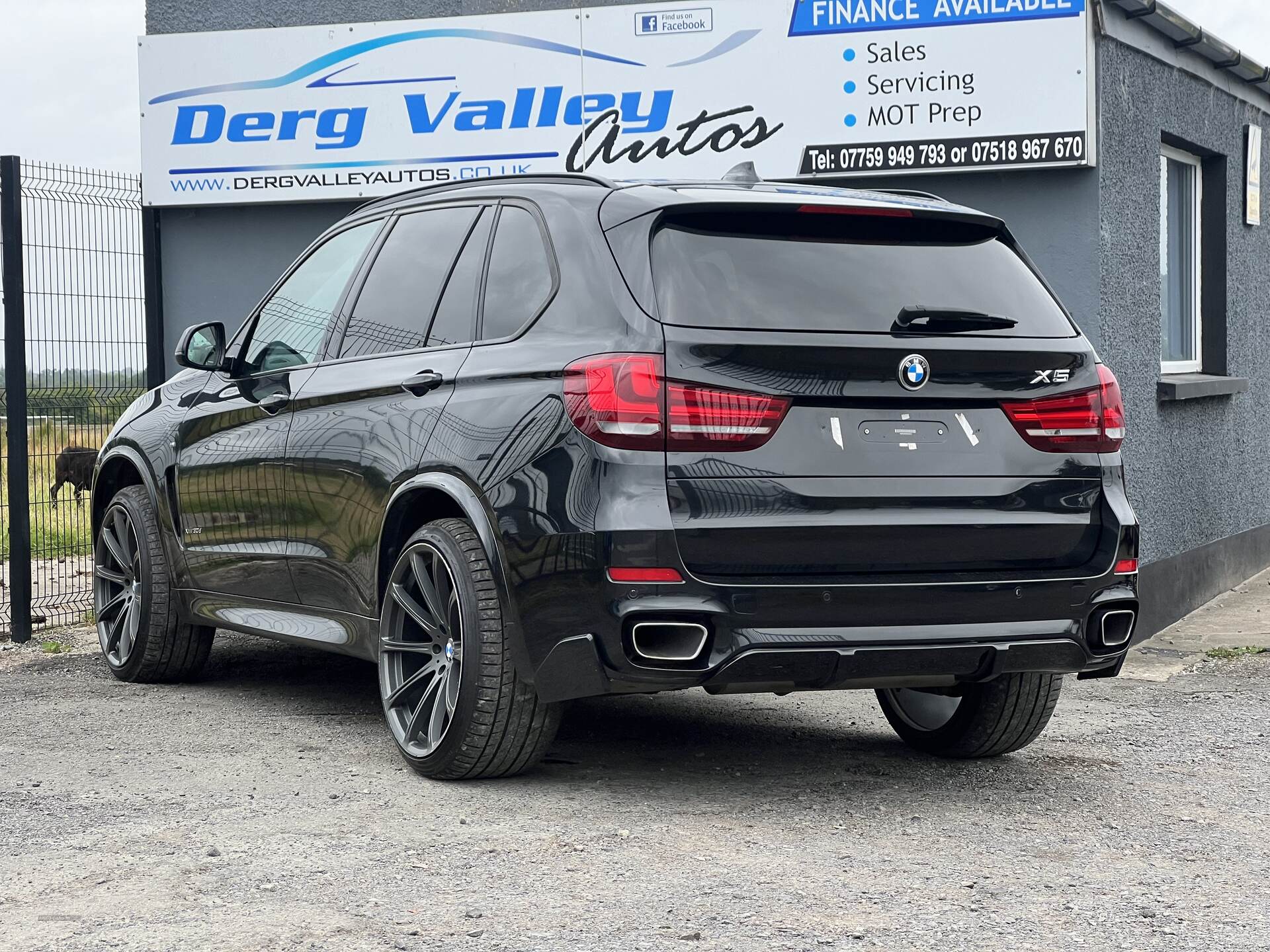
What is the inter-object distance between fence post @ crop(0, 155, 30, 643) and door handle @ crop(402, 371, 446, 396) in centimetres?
410

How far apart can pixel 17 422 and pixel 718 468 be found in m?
5.47

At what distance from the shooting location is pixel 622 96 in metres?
9.66

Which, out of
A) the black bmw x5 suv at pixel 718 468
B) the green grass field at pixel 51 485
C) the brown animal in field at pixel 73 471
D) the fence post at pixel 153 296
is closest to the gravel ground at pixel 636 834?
the black bmw x5 suv at pixel 718 468

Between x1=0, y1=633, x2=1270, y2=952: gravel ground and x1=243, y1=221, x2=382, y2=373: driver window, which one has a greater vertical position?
x1=243, y1=221, x2=382, y2=373: driver window

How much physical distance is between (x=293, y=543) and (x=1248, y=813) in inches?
131

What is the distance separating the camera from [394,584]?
543 cm

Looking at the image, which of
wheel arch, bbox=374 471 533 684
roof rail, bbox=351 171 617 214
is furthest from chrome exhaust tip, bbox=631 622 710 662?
roof rail, bbox=351 171 617 214

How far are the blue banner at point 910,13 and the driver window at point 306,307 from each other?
12.2 ft

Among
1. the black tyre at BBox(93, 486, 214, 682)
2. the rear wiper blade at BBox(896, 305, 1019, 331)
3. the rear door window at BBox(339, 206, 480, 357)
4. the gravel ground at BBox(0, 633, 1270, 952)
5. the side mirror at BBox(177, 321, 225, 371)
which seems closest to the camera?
the gravel ground at BBox(0, 633, 1270, 952)

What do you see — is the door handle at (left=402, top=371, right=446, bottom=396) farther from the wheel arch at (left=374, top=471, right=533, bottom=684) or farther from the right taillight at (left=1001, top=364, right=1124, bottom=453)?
the right taillight at (left=1001, top=364, right=1124, bottom=453)

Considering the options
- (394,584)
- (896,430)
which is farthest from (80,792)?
(896,430)

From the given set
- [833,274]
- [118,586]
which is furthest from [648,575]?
[118,586]

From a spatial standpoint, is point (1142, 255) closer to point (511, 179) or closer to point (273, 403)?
point (511, 179)

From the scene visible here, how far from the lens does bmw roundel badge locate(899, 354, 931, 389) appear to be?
189 inches
